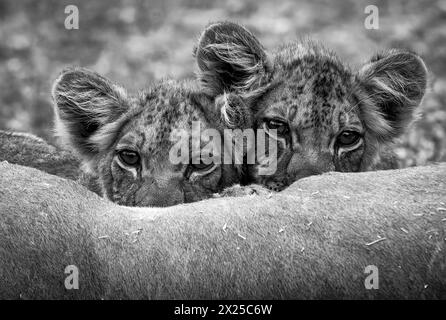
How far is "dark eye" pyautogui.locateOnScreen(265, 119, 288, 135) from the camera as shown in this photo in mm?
7133

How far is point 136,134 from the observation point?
6949mm

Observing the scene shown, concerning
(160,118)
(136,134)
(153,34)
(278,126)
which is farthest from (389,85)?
(153,34)

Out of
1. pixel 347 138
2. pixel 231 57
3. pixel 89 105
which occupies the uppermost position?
pixel 231 57

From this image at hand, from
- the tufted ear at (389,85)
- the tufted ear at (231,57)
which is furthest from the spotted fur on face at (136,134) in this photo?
the tufted ear at (389,85)

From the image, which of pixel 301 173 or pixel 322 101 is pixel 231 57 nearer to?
pixel 322 101

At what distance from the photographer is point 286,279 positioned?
5020mm

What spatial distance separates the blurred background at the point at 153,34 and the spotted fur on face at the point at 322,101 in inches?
212

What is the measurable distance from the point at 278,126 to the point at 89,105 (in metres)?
1.62

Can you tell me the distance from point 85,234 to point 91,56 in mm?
10671

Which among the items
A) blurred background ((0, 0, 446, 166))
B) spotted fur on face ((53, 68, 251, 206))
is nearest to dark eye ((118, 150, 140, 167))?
spotted fur on face ((53, 68, 251, 206))

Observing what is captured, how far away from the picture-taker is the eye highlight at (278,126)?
713cm

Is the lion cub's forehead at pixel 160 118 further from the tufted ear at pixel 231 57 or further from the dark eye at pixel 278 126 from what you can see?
the dark eye at pixel 278 126

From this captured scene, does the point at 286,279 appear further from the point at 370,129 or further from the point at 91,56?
the point at 91,56
